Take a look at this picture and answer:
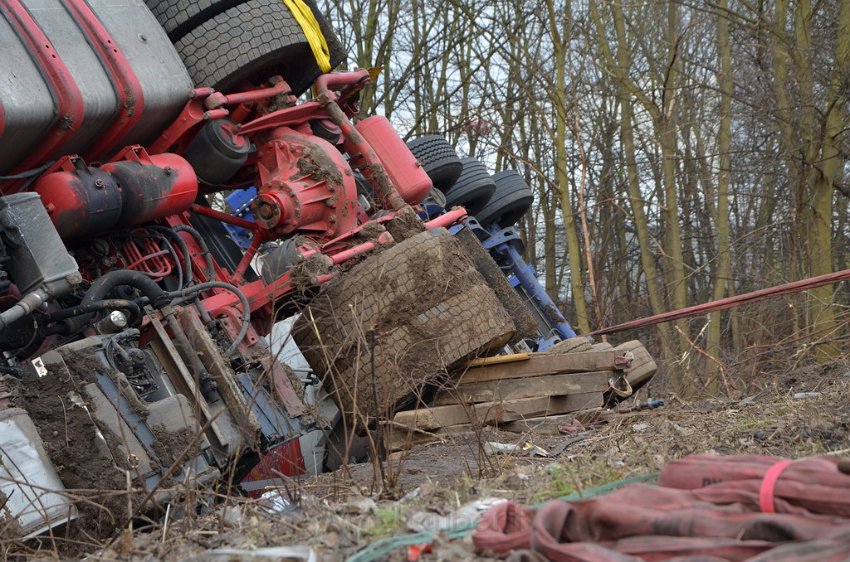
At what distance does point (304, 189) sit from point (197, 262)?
814 millimetres

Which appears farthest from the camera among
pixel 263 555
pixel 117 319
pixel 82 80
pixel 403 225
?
pixel 403 225

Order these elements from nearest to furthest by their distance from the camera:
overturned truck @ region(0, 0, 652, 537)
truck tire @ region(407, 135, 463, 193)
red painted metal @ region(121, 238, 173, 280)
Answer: overturned truck @ region(0, 0, 652, 537)
red painted metal @ region(121, 238, 173, 280)
truck tire @ region(407, 135, 463, 193)

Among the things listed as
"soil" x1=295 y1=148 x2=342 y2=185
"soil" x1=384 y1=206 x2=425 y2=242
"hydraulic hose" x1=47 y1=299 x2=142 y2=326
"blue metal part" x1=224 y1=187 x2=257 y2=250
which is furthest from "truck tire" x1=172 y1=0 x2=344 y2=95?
"hydraulic hose" x1=47 y1=299 x2=142 y2=326

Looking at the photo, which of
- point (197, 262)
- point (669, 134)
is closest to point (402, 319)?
point (197, 262)

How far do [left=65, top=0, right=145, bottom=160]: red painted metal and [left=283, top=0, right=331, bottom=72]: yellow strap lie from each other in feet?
4.96

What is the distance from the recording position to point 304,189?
673cm

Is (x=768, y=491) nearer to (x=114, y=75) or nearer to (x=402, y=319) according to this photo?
(x=402, y=319)

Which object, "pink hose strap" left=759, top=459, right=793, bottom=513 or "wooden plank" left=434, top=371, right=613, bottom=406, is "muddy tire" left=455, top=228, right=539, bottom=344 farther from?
"pink hose strap" left=759, top=459, right=793, bottom=513

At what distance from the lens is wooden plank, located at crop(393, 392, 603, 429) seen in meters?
6.31

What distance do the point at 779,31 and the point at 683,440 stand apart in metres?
6.88

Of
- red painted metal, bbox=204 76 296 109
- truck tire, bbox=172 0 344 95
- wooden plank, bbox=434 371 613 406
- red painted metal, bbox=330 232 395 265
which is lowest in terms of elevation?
wooden plank, bbox=434 371 613 406

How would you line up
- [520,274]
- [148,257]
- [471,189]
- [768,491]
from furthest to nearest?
[471,189], [520,274], [148,257], [768,491]

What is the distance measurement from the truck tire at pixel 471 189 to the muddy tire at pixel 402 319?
2.76 meters

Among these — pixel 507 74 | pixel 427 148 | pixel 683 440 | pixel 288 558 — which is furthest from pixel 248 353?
pixel 507 74
